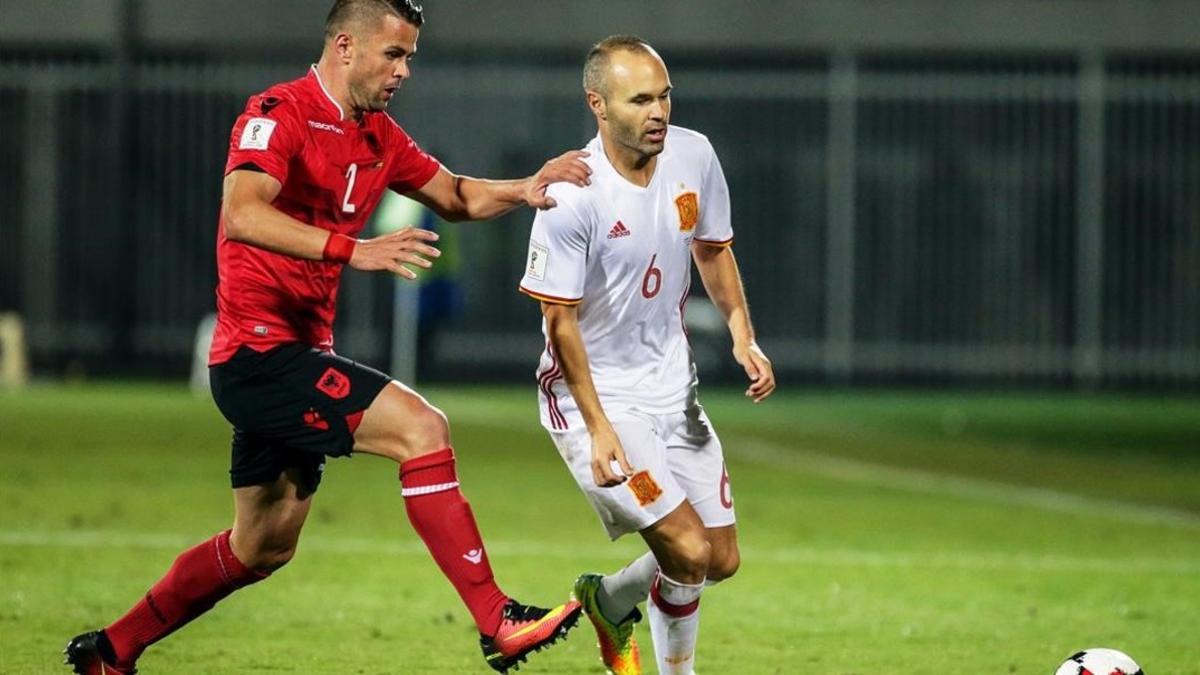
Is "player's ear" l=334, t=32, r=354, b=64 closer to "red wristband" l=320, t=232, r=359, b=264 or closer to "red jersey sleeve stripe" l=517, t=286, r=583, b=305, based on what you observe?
"red wristband" l=320, t=232, r=359, b=264

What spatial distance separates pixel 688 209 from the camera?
302 inches

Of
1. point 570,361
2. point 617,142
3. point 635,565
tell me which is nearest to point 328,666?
point 635,565

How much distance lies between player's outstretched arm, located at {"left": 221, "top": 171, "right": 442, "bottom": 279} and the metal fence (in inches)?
752

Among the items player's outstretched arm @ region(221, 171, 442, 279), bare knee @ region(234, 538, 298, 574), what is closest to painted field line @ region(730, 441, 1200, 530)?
bare knee @ region(234, 538, 298, 574)

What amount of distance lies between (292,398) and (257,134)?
87 cm

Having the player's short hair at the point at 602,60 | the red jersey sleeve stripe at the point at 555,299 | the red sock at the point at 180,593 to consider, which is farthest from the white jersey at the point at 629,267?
the red sock at the point at 180,593

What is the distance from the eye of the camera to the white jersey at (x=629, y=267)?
745cm

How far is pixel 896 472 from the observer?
17.1 metres

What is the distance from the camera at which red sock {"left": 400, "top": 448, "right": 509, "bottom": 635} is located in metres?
7.13

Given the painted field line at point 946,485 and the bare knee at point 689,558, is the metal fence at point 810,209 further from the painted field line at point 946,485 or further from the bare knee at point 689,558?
the bare knee at point 689,558

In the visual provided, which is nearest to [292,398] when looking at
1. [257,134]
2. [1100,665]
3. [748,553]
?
[257,134]

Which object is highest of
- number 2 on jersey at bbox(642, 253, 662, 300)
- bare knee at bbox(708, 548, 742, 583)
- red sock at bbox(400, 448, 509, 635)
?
number 2 on jersey at bbox(642, 253, 662, 300)

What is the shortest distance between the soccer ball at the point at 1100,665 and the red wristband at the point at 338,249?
274cm

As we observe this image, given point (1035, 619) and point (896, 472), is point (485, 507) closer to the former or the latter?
point (896, 472)
